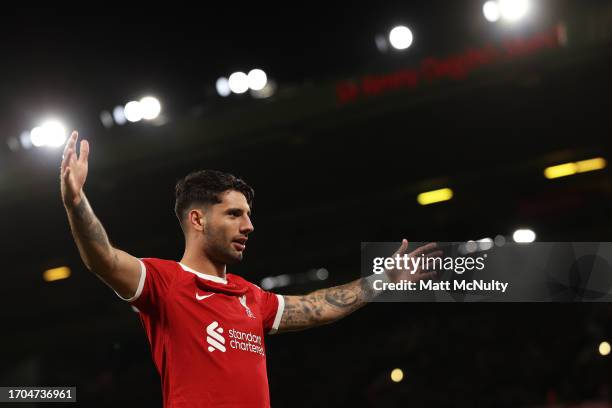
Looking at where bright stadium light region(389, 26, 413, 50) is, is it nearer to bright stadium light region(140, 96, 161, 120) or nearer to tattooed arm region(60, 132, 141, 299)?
bright stadium light region(140, 96, 161, 120)

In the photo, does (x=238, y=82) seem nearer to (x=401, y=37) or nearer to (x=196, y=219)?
(x=401, y=37)

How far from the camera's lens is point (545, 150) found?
15.1 meters

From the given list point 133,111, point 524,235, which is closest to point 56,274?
point 133,111

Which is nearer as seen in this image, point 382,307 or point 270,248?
point 382,307

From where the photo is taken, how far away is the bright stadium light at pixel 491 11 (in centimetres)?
1331

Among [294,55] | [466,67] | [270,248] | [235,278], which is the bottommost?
[235,278]

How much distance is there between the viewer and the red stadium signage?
13.7 m

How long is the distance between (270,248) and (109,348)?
150 inches

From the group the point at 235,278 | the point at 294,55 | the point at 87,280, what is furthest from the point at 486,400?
the point at 87,280

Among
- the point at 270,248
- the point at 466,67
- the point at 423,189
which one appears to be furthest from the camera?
the point at 270,248

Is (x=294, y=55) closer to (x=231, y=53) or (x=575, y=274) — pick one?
(x=231, y=53)

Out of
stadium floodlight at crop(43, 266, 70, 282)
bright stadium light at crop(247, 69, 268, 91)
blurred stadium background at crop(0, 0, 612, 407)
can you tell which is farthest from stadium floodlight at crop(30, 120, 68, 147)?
stadium floodlight at crop(43, 266, 70, 282)

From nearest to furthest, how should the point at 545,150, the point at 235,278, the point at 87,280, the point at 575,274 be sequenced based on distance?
the point at 235,278 < the point at 575,274 < the point at 545,150 < the point at 87,280

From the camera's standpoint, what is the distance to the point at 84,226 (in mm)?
3355
